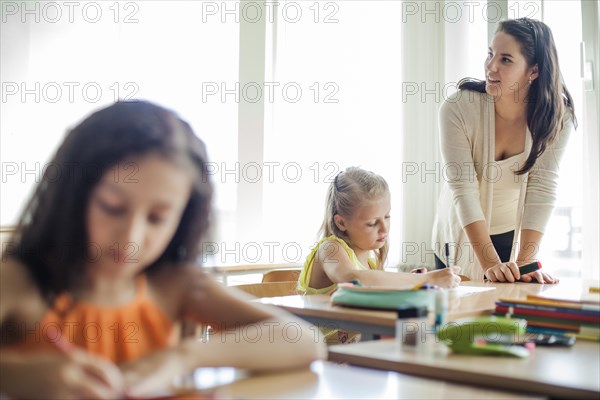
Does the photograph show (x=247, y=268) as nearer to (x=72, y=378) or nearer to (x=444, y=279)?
(x=444, y=279)

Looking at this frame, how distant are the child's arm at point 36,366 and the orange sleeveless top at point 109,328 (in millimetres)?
16

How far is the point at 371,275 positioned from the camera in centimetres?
212

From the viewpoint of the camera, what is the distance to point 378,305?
163cm

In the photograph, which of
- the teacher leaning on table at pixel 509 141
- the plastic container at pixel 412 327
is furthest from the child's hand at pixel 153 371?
the teacher leaning on table at pixel 509 141

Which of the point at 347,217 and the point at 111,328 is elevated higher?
the point at 347,217

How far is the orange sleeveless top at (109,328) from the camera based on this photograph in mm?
791

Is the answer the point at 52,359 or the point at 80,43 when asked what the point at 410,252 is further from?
the point at 52,359

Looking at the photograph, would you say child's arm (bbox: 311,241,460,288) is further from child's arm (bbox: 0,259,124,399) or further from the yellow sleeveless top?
child's arm (bbox: 0,259,124,399)

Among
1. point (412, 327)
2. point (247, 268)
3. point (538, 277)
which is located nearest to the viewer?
point (412, 327)

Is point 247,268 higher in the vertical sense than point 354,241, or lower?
lower

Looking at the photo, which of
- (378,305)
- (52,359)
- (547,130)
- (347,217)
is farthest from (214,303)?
(547,130)

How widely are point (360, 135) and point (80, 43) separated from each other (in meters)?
1.74

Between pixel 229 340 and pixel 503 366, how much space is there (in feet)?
1.49

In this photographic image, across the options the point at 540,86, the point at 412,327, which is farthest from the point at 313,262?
the point at 540,86
